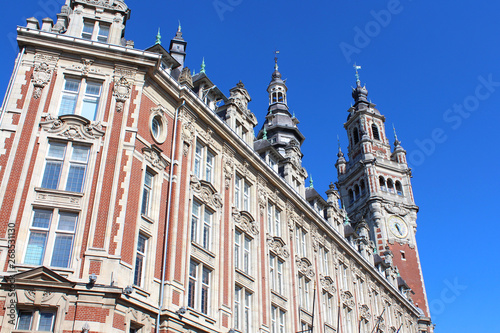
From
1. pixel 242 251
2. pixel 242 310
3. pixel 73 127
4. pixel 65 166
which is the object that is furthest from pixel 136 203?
pixel 242 310

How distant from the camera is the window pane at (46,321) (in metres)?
19.9

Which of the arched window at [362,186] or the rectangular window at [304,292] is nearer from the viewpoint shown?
the rectangular window at [304,292]

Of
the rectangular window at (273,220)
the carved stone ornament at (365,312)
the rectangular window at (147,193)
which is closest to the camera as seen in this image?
the rectangular window at (147,193)

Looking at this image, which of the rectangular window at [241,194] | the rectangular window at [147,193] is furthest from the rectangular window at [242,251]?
the rectangular window at [147,193]

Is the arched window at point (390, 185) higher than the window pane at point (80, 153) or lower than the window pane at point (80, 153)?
higher

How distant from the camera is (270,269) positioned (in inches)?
1368

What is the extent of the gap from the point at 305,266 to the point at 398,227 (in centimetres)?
3812

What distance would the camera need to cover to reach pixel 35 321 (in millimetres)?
19828

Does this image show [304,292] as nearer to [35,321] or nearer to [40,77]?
[35,321]

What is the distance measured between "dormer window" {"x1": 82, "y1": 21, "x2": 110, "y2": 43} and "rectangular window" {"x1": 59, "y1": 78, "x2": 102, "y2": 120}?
3.23 metres

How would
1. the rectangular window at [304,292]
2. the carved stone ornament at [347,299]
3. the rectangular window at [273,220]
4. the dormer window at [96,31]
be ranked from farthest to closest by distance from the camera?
the carved stone ornament at [347,299] → the rectangular window at [304,292] → the rectangular window at [273,220] → the dormer window at [96,31]

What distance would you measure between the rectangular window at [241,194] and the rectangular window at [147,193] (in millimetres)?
7846

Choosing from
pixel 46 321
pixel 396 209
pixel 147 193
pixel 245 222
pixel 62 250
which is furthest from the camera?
pixel 396 209

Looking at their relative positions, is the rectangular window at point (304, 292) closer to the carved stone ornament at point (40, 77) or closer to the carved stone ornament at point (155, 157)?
the carved stone ornament at point (155, 157)
